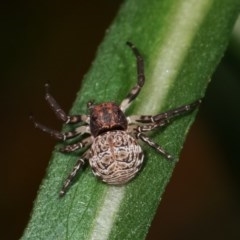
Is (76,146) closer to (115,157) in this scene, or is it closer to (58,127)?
(115,157)

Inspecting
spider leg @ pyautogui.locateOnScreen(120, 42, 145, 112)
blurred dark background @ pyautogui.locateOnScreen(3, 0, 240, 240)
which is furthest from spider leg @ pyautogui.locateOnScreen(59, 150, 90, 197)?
blurred dark background @ pyautogui.locateOnScreen(3, 0, 240, 240)

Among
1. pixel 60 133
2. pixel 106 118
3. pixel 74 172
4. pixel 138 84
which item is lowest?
pixel 74 172

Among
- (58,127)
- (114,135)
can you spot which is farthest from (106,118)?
(58,127)

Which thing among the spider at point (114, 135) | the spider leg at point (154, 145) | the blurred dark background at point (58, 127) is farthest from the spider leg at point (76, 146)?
the blurred dark background at point (58, 127)

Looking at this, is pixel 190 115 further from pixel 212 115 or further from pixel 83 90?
pixel 212 115

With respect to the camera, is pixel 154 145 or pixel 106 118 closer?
pixel 154 145

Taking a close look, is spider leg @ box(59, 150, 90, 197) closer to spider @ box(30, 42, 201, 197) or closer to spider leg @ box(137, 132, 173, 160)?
spider @ box(30, 42, 201, 197)

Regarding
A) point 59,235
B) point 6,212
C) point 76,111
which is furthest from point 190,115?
point 6,212

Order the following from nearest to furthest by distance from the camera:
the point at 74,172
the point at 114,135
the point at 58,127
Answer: the point at 74,172, the point at 114,135, the point at 58,127
